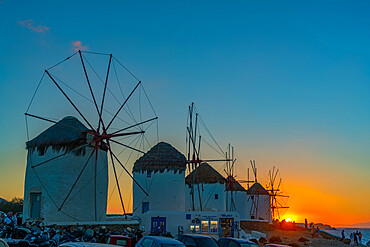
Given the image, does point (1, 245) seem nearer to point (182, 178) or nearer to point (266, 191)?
point (182, 178)

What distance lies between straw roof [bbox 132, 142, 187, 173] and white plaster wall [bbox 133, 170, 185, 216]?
1.49ft

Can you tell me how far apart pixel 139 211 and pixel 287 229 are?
3234 cm

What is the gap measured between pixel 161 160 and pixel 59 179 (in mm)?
11756

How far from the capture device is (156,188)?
3784 centimetres

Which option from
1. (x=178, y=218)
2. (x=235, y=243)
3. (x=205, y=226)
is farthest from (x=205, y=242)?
(x=205, y=226)

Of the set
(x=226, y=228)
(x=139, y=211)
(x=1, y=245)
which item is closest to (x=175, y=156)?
(x=139, y=211)

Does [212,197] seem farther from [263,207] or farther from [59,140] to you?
[59,140]

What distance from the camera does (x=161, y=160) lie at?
125 ft

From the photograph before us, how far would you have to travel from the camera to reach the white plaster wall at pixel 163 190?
37.6 metres

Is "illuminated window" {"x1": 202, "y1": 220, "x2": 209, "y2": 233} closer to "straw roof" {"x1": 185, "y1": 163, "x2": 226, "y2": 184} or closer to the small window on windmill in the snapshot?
the small window on windmill

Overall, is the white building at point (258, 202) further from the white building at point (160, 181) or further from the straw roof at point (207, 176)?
the white building at point (160, 181)

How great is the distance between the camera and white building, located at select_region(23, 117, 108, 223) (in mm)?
28172

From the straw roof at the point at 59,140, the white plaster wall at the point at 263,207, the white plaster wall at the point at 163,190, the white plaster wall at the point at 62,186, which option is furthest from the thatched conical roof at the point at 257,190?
the straw roof at the point at 59,140

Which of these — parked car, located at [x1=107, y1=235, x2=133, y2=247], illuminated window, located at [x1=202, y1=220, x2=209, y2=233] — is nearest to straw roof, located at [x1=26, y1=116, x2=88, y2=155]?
illuminated window, located at [x1=202, y1=220, x2=209, y2=233]
